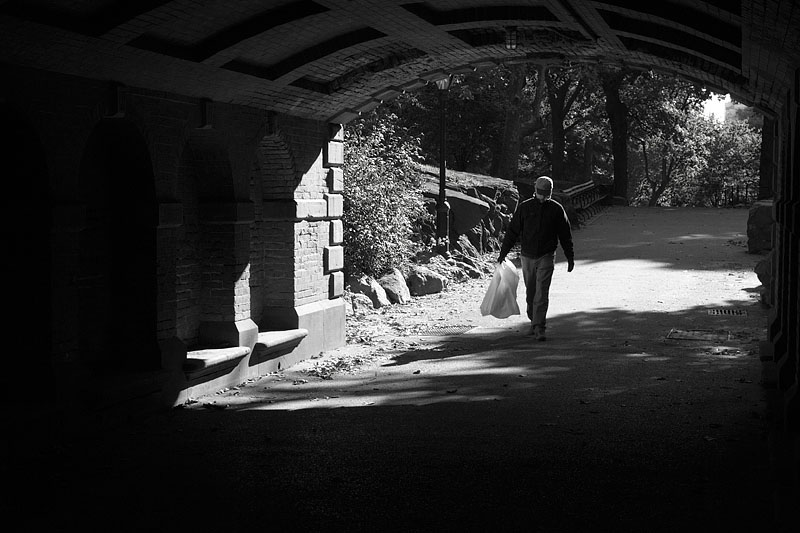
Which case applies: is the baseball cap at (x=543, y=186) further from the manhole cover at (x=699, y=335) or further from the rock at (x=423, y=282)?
the rock at (x=423, y=282)

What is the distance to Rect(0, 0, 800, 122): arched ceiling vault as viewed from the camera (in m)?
7.78

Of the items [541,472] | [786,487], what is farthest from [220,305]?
[786,487]

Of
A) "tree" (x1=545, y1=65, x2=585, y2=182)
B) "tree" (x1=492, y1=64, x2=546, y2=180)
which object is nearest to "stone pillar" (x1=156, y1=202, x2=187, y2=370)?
"tree" (x1=492, y1=64, x2=546, y2=180)

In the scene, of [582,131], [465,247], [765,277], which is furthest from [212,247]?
[582,131]

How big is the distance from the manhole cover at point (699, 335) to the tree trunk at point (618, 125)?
23744 mm

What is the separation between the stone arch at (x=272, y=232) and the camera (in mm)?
12859

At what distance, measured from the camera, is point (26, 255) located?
8211 mm

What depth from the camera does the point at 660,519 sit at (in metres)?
5.26

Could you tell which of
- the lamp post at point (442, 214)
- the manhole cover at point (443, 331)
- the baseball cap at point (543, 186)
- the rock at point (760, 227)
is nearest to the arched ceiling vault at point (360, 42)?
the baseball cap at point (543, 186)

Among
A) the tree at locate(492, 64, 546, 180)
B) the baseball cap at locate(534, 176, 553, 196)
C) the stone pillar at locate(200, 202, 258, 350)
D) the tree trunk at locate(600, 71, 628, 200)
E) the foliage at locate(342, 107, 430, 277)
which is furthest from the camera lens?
the tree trunk at locate(600, 71, 628, 200)

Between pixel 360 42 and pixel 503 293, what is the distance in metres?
3.98

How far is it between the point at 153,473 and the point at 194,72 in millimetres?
4646

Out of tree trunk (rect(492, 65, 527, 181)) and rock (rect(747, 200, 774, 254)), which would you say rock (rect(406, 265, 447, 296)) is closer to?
rock (rect(747, 200, 774, 254))

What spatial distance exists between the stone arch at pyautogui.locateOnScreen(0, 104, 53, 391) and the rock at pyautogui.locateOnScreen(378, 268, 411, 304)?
1036 centimetres
